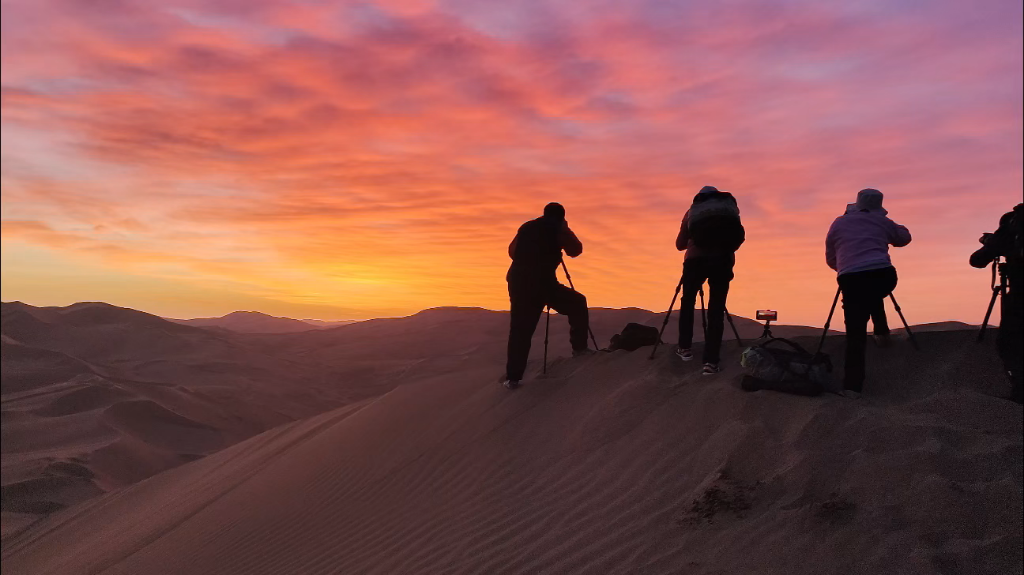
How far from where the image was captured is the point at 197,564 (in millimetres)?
6629

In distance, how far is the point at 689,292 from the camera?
677cm

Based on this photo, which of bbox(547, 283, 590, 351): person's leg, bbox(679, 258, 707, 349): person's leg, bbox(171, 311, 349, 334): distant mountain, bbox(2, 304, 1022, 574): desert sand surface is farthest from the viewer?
bbox(171, 311, 349, 334): distant mountain

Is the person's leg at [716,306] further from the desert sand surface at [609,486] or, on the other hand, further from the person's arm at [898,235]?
the person's arm at [898,235]

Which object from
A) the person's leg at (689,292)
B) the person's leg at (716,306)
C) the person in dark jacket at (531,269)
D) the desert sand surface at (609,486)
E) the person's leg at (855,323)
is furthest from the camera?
the person in dark jacket at (531,269)

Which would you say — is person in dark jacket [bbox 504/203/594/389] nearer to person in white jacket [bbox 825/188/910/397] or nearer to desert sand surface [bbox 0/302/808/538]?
desert sand surface [bbox 0/302/808/538]

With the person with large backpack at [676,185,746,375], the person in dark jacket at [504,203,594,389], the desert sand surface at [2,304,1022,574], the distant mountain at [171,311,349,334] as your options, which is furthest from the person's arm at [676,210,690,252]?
the distant mountain at [171,311,349,334]

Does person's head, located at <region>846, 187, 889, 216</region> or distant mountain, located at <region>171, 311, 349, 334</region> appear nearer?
person's head, located at <region>846, 187, 889, 216</region>

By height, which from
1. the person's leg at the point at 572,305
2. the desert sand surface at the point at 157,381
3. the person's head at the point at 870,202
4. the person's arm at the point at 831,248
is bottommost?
the desert sand surface at the point at 157,381

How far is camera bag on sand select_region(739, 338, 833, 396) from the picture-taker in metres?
5.38

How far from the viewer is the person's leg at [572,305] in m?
8.12

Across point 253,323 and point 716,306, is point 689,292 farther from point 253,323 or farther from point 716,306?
point 253,323

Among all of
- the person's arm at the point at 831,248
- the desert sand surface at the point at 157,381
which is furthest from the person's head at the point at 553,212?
the person's arm at the point at 831,248

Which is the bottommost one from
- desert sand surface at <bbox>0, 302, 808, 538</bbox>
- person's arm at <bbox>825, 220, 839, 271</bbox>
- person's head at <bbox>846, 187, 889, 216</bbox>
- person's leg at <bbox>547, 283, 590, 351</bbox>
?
desert sand surface at <bbox>0, 302, 808, 538</bbox>

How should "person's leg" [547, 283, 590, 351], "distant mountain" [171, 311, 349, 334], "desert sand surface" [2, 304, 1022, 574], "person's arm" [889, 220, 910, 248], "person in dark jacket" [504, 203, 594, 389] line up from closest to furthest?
"desert sand surface" [2, 304, 1022, 574] < "person's arm" [889, 220, 910, 248] < "person in dark jacket" [504, 203, 594, 389] < "person's leg" [547, 283, 590, 351] < "distant mountain" [171, 311, 349, 334]
